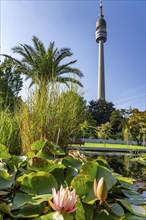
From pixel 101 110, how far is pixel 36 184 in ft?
77.0

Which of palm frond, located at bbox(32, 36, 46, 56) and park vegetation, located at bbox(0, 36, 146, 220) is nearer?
park vegetation, located at bbox(0, 36, 146, 220)

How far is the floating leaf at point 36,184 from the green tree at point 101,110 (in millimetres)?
21939

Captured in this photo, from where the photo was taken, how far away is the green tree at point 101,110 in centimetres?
2357

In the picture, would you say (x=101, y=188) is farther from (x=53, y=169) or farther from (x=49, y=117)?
(x=49, y=117)

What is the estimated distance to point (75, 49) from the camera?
1331 centimetres

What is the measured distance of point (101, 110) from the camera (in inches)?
956

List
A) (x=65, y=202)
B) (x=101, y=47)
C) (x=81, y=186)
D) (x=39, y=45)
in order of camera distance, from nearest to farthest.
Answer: (x=65, y=202) → (x=81, y=186) → (x=39, y=45) → (x=101, y=47)

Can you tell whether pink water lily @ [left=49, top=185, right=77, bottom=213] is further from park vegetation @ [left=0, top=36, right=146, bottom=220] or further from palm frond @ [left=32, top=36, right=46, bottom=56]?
palm frond @ [left=32, top=36, right=46, bottom=56]

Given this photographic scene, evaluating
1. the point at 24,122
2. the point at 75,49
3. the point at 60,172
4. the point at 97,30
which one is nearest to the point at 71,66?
the point at 75,49

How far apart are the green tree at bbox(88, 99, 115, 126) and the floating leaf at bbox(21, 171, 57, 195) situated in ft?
Result: 72.0

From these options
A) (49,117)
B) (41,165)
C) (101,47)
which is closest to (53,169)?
(41,165)

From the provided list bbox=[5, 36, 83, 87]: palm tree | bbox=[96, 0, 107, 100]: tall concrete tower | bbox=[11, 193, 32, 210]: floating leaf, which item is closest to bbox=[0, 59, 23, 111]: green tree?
bbox=[5, 36, 83, 87]: palm tree

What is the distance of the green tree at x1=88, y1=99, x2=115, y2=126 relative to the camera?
23.6 m

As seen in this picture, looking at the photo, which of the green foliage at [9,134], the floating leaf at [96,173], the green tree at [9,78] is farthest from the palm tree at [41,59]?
the floating leaf at [96,173]
